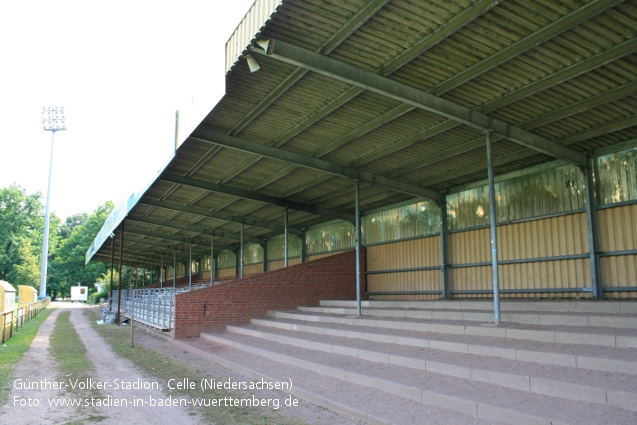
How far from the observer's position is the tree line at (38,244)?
64.4 meters

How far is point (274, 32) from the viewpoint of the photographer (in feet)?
23.0

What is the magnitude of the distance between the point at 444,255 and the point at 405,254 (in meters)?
1.99

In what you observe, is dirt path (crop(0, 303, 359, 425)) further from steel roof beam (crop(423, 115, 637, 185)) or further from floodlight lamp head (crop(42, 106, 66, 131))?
floodlight lamp head (crop(42, 106, 66, 131))

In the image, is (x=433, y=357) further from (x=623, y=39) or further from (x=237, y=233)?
(x=237, y=233)

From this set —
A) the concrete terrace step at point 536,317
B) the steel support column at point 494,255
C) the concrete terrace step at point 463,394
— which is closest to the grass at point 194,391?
the concrete terrace step at point 463,394

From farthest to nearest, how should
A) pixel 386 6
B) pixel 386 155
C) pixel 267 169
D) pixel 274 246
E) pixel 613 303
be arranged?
pixel 274 246, pixel 267 169, pixel 386 155, pixel 613 303, pixel 386 6

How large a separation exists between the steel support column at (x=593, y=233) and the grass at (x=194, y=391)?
737cm

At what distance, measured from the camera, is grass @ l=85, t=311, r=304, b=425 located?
247 inches

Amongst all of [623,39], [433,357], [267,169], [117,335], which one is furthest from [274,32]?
[117,335]

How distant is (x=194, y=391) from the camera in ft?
26.3

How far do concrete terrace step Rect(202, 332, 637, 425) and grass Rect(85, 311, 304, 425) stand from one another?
148 centimetres

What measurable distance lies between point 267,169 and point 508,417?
1000 cm

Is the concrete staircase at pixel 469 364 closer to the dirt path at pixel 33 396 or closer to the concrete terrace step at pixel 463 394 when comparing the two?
the concrete terrace step at pixel 463 394

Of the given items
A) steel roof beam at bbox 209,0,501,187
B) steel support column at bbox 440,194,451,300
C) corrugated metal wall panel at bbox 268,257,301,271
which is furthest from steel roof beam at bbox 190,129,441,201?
corrugated metal wall panel at bbox 268,257,301,271
